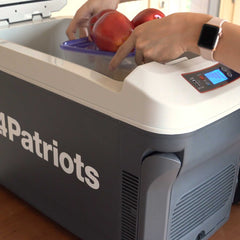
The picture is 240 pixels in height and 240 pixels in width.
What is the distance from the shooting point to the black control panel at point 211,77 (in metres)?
0.58

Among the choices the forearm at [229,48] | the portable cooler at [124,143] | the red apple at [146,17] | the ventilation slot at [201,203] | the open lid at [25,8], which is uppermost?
the forearm at [229,48]

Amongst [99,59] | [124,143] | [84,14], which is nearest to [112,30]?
[99,59]

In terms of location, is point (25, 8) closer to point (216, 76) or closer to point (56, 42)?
point (56, 42)

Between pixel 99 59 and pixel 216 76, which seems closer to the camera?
pixel 216 76

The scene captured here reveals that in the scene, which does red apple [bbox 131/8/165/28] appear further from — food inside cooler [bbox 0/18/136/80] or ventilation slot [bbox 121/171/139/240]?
ventilation slot [bbox 121/171/139/240]

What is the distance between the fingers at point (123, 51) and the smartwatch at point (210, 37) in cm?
12

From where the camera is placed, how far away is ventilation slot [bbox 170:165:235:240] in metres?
0.65

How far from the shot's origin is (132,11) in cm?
226

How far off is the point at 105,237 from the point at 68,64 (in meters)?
0.30

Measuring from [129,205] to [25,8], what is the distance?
536 mm

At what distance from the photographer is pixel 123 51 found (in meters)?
0.68

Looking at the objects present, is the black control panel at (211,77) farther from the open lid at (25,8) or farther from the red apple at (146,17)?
the open lid at (25,8)

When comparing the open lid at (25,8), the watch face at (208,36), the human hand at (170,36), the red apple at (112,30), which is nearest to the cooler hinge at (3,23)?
the open lid at (25,8)

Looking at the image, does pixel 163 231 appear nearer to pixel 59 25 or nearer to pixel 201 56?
pixel 201 56
